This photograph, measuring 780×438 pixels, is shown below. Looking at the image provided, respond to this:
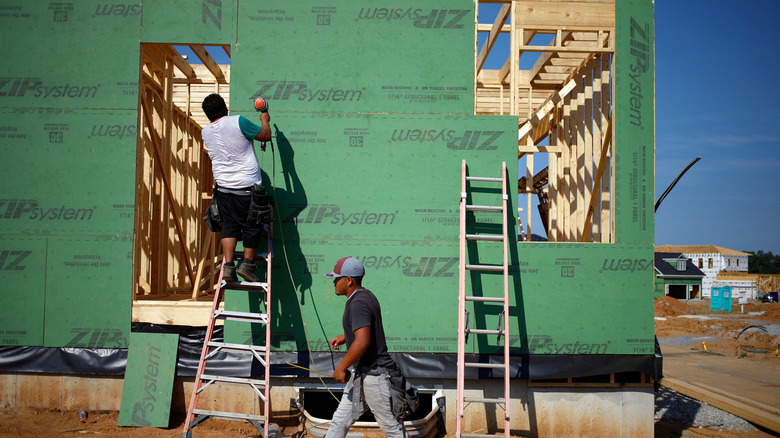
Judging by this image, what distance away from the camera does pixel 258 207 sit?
15.7 ft

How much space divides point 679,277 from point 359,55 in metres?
46.4

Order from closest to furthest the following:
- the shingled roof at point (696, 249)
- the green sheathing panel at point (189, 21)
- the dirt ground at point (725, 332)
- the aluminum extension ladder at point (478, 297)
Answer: the aluminum extension ladder at point (478, 297)
the green sheathing panel at point (189, 21)
the dirt ground at point (725, 332)
the shingled roof at point (696, 249)

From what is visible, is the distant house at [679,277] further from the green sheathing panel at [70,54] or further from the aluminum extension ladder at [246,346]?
the green sheathing panel at [70,54]

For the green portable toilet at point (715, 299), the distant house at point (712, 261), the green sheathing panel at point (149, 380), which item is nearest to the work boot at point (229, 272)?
the green sheathing panel at point (149, 380)

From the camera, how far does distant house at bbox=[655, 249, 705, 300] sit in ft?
145

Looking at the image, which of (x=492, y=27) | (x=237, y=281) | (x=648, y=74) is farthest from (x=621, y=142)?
(x=237, y=281)

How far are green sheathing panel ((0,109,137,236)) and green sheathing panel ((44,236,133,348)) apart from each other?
0.17 m

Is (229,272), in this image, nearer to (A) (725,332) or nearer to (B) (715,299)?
(A) (725,332)

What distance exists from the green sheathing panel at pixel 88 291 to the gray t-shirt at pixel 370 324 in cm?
300

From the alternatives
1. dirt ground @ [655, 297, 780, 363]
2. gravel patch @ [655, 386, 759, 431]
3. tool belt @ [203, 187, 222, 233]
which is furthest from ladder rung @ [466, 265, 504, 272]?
dirt ground @ [655, 297, 780, 363]

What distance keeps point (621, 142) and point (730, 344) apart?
14670mm

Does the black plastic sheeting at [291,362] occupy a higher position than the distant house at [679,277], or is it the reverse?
the black plastic sheeting at [291,362]

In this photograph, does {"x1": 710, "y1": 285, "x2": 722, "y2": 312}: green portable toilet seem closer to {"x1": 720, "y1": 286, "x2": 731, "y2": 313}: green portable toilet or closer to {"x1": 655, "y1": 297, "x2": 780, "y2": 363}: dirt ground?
{"x1": 720, "y1": 286, "x2": 731, "y2": 313}: green portable toilet

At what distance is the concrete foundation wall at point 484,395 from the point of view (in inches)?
211
